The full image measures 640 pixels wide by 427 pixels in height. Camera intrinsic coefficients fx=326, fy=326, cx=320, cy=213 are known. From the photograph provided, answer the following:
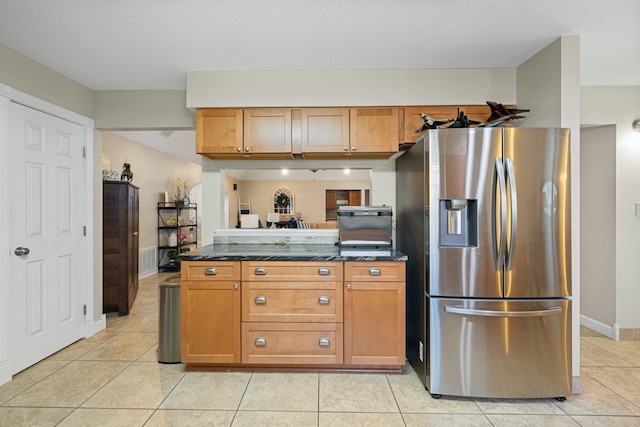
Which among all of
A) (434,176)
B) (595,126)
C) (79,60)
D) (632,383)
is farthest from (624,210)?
(79,60)

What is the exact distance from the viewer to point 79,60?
2660 millimetres

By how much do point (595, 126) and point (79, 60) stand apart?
188 inches

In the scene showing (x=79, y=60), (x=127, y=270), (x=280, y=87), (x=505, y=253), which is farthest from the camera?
(x=127, y=270)

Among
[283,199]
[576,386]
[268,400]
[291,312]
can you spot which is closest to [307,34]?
[283,199]

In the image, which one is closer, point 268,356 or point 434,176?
point 434,176

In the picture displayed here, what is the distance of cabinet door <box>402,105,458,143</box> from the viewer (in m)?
2.82

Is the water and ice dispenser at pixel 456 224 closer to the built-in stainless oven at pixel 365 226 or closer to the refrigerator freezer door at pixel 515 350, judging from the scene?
the refrigerator freezer door at pixel 515 350

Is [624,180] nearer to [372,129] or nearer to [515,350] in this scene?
[515,350]

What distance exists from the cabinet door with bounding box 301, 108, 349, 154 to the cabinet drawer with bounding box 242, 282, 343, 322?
121cm

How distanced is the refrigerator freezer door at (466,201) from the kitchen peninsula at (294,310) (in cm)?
34

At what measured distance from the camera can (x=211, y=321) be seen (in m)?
2.48

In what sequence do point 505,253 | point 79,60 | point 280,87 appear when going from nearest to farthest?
1. point 505,253
2. point 79,60
3. point 280,87

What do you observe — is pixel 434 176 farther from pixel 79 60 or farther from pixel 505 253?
pixel 79 60

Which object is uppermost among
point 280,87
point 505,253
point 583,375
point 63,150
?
point 280,87
